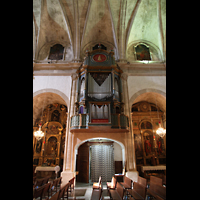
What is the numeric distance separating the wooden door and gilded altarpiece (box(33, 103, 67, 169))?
5.63 ft

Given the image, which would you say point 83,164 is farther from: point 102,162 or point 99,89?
point 99,89

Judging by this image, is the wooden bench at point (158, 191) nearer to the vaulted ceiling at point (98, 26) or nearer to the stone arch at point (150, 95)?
the stone arch at point (150, 95)

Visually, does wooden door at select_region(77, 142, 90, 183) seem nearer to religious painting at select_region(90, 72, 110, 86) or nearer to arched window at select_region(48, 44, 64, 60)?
religious painting at select_region(90, 72, 110, 86)

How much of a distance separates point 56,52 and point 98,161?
38.5ft

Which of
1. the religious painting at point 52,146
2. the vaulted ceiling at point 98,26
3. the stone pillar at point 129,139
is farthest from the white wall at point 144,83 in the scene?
the religious painting at point 52,146

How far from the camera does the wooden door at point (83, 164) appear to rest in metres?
12.0

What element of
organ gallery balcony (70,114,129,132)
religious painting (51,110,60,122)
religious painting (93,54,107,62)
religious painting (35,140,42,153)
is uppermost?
religious painting (93,54,107,62)

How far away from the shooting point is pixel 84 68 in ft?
39.0

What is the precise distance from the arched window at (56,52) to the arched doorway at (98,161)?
30.1ft

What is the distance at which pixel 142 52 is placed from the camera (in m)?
15.5

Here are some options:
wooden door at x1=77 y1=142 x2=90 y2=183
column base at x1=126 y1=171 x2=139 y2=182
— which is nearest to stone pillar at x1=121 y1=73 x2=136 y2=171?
column base at x1=126 y1=171 x2=139 y2=182

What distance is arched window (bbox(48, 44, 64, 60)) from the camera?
50.2 feet
